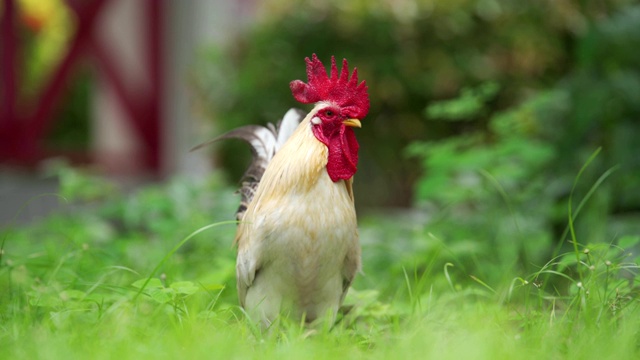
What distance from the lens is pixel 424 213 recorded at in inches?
213

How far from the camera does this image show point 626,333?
213cm

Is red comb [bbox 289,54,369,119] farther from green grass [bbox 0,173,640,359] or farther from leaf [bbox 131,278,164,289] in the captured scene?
leaf [bbox 131,278,164,289]

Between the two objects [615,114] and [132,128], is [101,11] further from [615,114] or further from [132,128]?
[615,114]

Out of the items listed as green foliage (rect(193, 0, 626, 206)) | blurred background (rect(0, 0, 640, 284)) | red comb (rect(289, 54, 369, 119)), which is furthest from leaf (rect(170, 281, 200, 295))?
green foliage (rect(193, 0, 626, 206))

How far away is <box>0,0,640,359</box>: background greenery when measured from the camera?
2.30 meters

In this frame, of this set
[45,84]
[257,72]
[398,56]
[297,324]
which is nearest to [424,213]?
[398,56]

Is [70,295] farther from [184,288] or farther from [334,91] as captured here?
[334,91]

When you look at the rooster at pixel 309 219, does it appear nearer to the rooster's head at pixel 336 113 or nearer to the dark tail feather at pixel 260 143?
the rooster's head at pixel 336 113

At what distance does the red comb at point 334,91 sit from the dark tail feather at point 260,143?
45 cm

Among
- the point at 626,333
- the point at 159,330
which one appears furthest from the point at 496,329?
the point at 159,330

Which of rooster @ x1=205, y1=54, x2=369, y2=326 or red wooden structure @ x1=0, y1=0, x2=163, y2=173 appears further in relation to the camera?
red wooden structure @ x1=0, y1=0, x2=163, y2=173

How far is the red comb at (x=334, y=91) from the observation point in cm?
252

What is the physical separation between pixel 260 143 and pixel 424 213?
8.48 ft

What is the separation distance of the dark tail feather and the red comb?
1.47 feet
